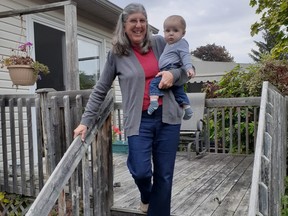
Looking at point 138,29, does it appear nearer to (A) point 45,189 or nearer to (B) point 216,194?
(A) point 45,189

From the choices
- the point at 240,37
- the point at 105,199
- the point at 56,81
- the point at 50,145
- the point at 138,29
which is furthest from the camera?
the point at 240,37

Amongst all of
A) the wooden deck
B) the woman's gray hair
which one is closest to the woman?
the woman's gray hair

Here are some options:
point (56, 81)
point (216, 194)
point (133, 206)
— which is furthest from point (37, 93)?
point (56, 81)

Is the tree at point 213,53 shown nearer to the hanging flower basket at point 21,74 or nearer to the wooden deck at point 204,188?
the wooden deck at point 204,188

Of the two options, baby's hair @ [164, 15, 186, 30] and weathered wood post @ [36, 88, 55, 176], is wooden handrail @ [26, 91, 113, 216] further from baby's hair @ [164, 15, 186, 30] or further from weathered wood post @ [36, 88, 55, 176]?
baby's hair @ [164, 15, 186, 30]

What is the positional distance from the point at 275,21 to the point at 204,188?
3.44m

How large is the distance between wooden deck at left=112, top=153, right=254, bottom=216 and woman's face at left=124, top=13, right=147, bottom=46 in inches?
54.3

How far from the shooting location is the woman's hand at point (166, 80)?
1.93 meters

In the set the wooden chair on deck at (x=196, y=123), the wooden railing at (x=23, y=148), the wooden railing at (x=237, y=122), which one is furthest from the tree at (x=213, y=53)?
the wooden railing at (x=23, y=148)

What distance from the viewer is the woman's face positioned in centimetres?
203

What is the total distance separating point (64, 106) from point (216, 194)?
168 cm

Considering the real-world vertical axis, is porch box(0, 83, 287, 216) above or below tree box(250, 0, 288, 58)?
below

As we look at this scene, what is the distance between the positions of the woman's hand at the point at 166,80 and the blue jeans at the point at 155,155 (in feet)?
0.57

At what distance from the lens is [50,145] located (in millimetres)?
2742
